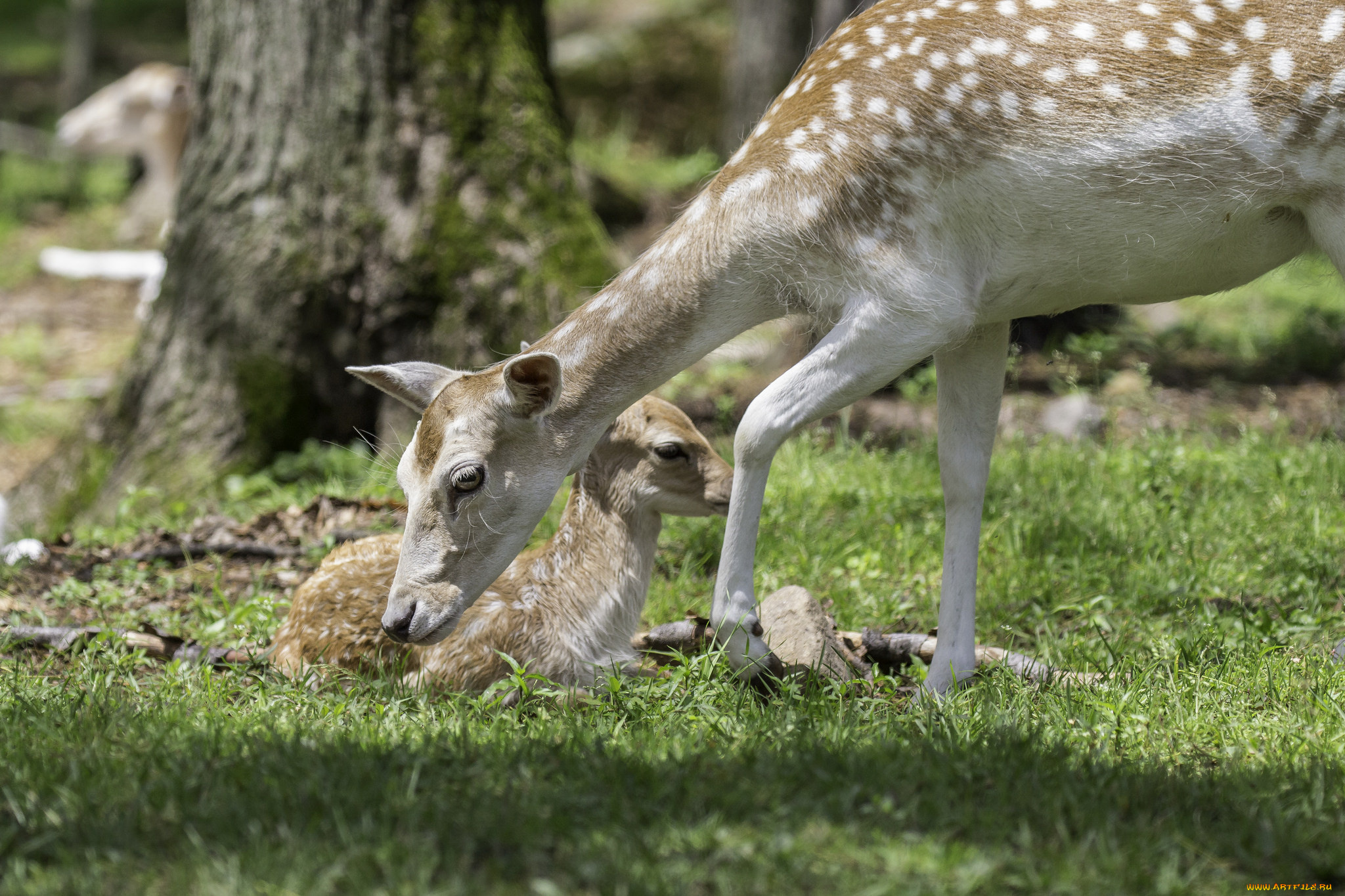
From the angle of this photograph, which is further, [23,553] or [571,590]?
[23,553]

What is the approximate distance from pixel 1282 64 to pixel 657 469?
2.33 meters

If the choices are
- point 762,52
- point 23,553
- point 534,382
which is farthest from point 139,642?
point 762,52

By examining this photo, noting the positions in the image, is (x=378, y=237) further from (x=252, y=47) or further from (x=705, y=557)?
(x=705, y=557)

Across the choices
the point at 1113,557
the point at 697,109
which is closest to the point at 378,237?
the point at 1113,557

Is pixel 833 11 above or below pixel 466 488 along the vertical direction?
above

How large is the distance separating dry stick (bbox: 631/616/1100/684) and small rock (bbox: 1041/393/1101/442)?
8.21 ft

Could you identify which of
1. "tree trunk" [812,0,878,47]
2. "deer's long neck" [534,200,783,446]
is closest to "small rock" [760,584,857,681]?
"deer's long neck" [534,200,783,446]

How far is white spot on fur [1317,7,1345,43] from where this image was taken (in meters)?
3.71

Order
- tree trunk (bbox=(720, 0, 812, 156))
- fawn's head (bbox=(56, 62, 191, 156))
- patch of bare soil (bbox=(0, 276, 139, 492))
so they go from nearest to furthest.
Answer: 1. patch of bare soil (bbox=(0, 276, 139, 492))
2. tree trunk (bbox=(720, 0, 812, 156))
3. fawn's head (bbox=(56, 62, 191, 156))

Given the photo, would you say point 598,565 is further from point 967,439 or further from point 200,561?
point 200,561

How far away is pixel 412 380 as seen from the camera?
4.15m

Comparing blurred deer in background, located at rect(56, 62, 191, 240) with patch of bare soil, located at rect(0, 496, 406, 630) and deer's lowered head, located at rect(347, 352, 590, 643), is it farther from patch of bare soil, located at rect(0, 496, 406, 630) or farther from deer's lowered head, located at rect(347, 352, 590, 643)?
deer's lowered head, located at rect(347, 352, 590, 643)

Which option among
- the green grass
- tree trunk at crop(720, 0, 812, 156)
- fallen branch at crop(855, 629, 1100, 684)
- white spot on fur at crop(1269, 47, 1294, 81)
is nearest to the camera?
the green grass

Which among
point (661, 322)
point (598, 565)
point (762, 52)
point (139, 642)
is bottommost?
point (139, 642)
